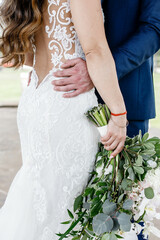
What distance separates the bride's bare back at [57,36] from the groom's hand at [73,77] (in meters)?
0.03

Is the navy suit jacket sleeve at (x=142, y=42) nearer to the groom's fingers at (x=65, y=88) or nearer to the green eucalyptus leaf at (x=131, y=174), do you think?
the groom's fingers at (x=65, y=88)

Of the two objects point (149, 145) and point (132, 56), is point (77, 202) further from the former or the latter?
point (132, 56)

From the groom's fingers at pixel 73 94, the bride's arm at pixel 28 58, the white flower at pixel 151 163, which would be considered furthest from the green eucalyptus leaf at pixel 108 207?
the bride's arm at pixel 28 58

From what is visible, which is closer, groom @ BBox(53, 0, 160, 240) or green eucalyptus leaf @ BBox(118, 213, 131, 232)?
green eucalyptus leaf @ BBox(118, 213, 131, 232)

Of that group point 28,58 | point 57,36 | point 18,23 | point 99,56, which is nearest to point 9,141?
point 28,58

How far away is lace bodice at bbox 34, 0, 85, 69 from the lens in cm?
A: 117

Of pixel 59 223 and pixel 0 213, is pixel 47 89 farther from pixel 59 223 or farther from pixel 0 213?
pixel 0 213

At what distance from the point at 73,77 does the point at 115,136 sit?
296mm

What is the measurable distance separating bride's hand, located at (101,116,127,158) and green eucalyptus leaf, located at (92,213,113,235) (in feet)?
Answer: 0.79

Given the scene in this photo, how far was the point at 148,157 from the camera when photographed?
3.98ft

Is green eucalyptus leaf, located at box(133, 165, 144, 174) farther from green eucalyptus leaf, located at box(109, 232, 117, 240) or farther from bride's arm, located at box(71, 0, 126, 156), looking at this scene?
green eucalyptus leaf, located at box(109, 232, 117, 240)

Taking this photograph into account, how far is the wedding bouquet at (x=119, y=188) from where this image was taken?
1162 mm

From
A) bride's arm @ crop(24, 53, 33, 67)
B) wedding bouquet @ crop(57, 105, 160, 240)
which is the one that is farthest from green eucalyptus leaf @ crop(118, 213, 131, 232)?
bride's arm @ crop(24, 53, 33, 67)

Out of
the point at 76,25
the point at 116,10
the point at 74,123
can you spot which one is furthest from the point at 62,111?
the point at 116,10
